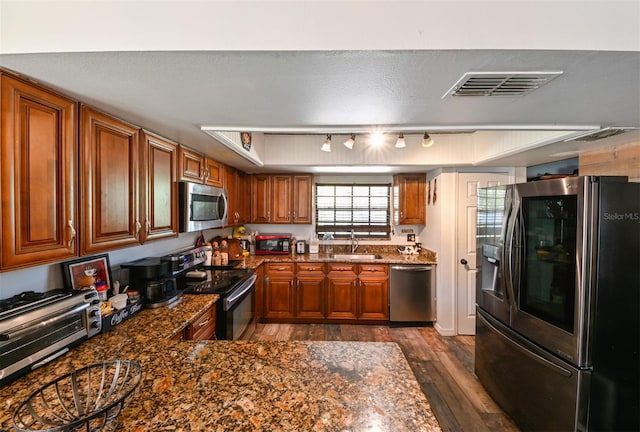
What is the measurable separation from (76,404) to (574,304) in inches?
94.5

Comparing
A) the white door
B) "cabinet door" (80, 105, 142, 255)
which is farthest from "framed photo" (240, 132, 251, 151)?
the white door

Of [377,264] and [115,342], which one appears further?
[377,264]

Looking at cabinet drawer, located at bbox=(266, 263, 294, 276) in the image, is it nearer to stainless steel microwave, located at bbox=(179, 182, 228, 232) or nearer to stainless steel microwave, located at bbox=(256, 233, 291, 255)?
stainless steel microwave, located at bbox=(256, 233, 291, 255)

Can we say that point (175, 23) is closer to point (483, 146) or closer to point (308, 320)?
point (483, 146)

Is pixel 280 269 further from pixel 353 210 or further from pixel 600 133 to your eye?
pixel 600 133

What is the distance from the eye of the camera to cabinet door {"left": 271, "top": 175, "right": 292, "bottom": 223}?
13.3 feet

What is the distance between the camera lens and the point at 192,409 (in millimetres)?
914

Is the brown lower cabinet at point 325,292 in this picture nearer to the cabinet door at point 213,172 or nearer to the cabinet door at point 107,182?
the cabinet door at point 213,172

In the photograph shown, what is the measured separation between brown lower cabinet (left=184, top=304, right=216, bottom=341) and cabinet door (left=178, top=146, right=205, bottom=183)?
116 cm

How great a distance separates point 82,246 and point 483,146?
3639mm

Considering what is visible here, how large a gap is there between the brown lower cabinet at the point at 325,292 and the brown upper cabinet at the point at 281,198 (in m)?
0.73

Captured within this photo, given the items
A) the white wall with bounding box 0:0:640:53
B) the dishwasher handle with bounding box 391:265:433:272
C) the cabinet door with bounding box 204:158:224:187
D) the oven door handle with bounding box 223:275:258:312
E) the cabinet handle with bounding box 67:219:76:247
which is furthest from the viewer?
the dishwasher handle with bounding box 391:265:433:272

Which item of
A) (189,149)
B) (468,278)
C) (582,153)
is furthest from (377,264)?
(189,149)
